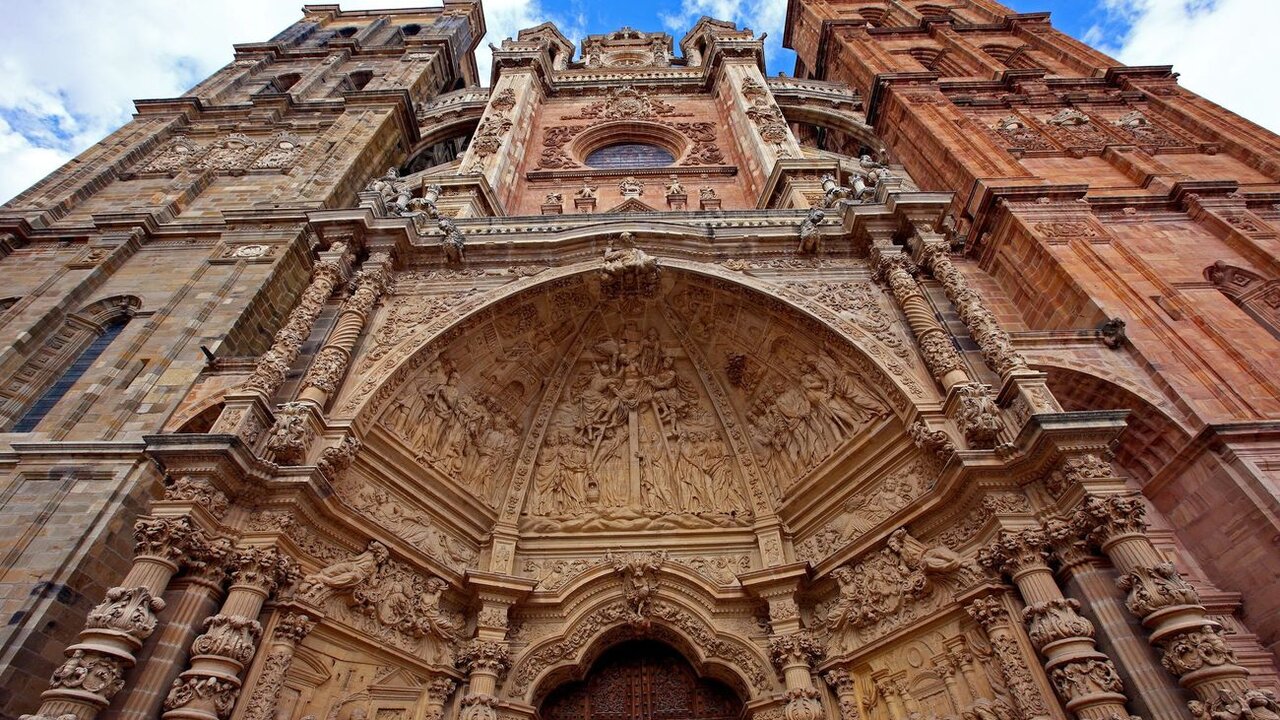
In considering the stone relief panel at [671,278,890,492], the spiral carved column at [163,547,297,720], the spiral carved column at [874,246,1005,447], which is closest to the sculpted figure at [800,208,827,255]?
the spiral carved column at [874,246,1005,447]

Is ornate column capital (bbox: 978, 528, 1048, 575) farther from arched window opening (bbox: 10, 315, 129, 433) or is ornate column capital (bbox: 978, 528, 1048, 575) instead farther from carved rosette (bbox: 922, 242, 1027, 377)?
arched window opening (bbox: 10, 315, 129, 433)

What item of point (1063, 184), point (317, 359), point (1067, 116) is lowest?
point (317, 359)

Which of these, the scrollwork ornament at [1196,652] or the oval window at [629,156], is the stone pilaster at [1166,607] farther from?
the oval window at [629,156]

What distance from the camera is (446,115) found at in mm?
21781

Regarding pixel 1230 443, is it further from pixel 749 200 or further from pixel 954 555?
pixel 749 200

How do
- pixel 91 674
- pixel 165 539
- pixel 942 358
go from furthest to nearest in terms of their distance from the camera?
1. pixel 942 358
2. pixel 165 539
3. pixel 91 674

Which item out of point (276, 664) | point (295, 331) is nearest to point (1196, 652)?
point (276, 664)

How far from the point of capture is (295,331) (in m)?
8.47

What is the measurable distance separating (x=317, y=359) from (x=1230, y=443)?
11859 mm

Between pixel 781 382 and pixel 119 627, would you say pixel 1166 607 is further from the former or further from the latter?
pixel 119 627

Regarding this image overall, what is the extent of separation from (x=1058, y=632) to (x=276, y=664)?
24.4 ft

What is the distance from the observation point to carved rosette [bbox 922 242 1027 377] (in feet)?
24.9

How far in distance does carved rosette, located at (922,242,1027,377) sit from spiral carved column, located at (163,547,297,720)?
8543 mm

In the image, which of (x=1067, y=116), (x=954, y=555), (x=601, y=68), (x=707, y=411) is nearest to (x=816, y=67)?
(x=601, y=68)
